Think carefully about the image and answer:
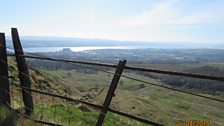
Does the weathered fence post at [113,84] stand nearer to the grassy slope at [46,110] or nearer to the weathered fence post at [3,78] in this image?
the grassy slope at [46,110]

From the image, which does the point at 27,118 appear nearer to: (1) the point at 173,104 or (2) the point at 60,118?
(2) the point at 60,118

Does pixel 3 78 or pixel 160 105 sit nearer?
pixel 3 78

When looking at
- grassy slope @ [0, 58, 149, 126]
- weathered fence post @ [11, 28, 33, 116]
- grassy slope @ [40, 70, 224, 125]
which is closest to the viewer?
grassy slope @ [0, 58, 149, 126]

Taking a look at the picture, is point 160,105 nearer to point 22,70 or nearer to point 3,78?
point 22,70

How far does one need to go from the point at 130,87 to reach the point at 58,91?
371 feet

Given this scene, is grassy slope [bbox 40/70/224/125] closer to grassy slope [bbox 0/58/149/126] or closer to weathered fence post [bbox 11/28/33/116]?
grassy slope [bbox 0/58/149/126]

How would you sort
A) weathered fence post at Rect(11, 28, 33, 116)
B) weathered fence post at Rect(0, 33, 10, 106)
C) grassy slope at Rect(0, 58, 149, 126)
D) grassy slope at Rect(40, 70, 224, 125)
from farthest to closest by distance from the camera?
grassy slope at Rect(40, 70, 224, 125) < weathered fence post at Rect(11, 28, 33, 116) < grassy slope at Rect(0, 58, 149, 126) < weathered fence post at Rect(0, 33, 10, 106)

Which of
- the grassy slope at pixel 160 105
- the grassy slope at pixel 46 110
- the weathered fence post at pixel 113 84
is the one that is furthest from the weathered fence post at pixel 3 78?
the grassy slope at pixel 160 105

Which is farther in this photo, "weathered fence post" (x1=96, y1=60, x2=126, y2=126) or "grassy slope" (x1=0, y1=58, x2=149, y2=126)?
"grassy slope" (x1=0, y1=58, x2=149, y2=126)

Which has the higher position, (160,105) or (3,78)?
(3,78)

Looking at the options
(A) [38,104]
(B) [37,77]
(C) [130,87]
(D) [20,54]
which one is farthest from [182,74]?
(C) [130,87]

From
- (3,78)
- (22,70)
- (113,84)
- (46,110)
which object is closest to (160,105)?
(46,110)

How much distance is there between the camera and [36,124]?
6648 mm

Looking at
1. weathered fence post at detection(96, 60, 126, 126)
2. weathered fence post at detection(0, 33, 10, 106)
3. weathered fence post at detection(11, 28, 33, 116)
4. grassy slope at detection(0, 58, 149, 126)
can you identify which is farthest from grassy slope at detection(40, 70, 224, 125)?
weathered fence post at detection(96, 60, 126, 126)
